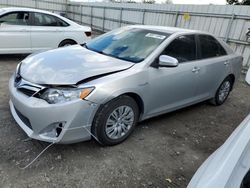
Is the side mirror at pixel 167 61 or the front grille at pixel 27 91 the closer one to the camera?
the front grille at pixel 27 91

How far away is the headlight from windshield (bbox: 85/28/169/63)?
36.6 inches

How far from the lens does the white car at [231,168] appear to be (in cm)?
126

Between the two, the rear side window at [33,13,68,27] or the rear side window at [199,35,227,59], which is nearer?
the rear side window at [199,35,227,59]

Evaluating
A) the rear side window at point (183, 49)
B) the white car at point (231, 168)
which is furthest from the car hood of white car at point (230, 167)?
the rear side window at point (183, 49)

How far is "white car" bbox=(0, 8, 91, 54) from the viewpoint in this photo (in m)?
6.16

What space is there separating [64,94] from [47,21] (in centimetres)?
487

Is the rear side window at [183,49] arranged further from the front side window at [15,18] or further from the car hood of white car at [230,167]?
the front side window at [15,18]

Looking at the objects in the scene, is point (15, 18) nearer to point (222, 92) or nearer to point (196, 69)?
point (196, 69)

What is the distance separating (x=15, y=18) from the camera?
6250 mm

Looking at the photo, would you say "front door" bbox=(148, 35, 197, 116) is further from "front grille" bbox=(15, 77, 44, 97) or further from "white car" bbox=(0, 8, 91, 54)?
"white car" bbox=(0, 8, 91, 54)

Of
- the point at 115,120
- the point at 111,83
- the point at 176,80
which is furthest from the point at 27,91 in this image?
the point at 176,80

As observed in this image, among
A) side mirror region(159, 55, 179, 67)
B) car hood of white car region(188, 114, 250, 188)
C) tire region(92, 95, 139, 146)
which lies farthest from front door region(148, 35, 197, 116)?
car hood of white car region(188, 114, 250, 188)

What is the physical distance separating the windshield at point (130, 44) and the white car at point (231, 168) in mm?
1902

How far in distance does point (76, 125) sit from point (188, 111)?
258 cm
